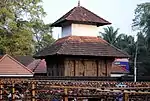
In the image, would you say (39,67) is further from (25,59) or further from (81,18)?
(81,18)

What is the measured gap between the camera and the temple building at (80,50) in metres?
19.5

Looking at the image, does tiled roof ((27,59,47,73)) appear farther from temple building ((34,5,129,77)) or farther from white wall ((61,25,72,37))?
temple building ((34,5,129,77))

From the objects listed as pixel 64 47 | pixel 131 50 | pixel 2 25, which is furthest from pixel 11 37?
pixel 131 50

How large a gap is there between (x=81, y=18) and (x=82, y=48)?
2.12 metres

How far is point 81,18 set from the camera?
20.9 metres

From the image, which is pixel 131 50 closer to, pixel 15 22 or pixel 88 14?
pixel 15 22

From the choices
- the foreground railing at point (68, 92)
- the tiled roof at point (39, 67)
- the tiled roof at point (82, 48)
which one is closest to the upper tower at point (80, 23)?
the tiled roof at point (82, 48)

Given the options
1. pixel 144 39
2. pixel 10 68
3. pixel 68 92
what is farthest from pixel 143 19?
pixel 68 92

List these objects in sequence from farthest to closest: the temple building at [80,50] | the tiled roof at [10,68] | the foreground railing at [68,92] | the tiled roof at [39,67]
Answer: the tiled roof at [39,67] → the tiled roof at [10,68] → the temple building at [80,50] → the foreground railing at [68,92]

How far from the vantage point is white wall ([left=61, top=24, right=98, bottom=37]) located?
67.9 feet

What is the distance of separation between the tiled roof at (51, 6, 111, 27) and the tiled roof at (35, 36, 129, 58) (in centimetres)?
94

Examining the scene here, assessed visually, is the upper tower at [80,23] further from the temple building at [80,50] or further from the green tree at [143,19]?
the green tree at [143,19]

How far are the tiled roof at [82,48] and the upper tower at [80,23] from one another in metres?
0.35

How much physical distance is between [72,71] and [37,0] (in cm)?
1176
